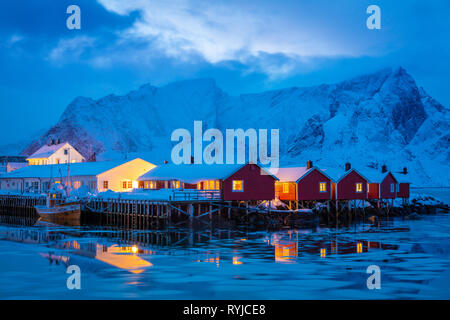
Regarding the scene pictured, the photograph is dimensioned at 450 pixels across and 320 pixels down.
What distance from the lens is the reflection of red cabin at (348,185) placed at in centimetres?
5847

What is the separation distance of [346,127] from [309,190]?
142m

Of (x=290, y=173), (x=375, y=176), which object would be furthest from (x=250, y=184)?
(x=375, y=176)

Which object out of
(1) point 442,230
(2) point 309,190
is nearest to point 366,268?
(1) point 442,230

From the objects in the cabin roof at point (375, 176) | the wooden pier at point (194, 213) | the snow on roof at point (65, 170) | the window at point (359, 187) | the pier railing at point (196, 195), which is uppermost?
the snow on roof at point (65, 170)

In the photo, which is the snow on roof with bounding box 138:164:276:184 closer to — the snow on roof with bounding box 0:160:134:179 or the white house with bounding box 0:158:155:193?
the white house with bounding box 0:158:155:193

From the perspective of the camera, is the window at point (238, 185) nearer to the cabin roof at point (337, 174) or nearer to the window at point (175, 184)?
the window at point (175, 184)

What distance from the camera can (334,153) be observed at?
176m

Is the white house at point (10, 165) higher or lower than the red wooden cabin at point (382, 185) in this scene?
higher

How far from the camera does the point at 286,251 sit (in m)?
27.9

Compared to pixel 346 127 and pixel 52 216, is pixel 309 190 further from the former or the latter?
pixel 346 127

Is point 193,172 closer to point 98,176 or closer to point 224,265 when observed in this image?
point 98,176

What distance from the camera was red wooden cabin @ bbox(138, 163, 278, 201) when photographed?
162ft

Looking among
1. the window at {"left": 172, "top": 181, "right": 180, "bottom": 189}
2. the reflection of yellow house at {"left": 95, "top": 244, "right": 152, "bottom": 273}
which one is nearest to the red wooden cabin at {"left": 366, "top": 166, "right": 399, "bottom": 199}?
the window at {"left": 172, "top": 181, "right": 180, "bottom": 189}

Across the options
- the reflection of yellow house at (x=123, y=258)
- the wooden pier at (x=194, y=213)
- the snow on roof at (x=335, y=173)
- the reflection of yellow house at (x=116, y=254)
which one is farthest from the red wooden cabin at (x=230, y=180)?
the reflection of yellow house at (x=123, y=258)
